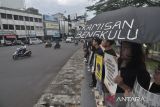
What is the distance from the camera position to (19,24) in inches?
3017

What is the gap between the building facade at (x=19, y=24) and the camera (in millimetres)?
67750

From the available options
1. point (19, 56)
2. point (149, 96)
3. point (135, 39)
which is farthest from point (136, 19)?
point (19, 56)

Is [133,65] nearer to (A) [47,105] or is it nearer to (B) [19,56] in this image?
(A) [47,105]

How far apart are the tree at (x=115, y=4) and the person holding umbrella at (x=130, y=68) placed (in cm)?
731

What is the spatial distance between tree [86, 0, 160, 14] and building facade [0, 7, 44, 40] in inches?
2099

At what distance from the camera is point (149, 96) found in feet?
9.61

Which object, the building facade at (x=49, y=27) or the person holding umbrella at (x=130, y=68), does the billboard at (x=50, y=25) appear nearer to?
the building facade at (x=49, y=27)

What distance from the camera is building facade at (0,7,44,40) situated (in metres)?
67.8

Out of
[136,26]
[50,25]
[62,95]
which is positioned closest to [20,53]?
[62,95]

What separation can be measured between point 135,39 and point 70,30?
122436mm

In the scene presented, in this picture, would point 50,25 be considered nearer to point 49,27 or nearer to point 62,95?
point 49,27

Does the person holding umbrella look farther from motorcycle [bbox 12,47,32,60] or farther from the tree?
motorcycle [bbox 12,47,32,60]

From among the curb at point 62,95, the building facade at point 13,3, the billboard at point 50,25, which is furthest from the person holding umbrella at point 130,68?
the billboard at point 50,25

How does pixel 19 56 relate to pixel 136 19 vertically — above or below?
below
